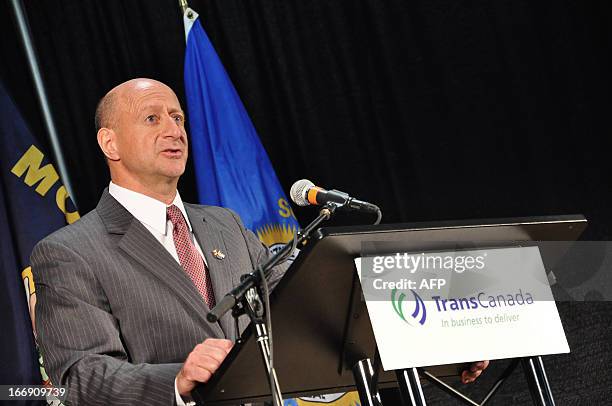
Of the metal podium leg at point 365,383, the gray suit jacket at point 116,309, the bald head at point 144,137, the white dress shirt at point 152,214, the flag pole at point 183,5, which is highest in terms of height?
the flag pole at point 183,5

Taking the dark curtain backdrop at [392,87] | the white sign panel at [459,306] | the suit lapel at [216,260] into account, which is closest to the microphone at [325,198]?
the white sign panel at [459,306]

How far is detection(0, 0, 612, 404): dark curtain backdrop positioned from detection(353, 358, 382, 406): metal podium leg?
2154mm

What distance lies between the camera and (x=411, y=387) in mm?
1534

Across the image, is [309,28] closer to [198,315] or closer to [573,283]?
[573,283]

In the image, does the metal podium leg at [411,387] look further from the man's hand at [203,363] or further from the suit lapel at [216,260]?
the suit lapel at [216,260]

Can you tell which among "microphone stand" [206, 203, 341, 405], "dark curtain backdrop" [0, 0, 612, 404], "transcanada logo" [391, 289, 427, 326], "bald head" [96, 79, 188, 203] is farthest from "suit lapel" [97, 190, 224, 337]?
"dark curtain backdrop" [0, 0, 612, 404]

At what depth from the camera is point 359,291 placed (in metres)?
1.65

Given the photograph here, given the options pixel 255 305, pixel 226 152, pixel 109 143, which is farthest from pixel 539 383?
pixel 226 152

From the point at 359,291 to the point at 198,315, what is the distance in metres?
0.81

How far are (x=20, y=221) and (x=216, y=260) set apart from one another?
1.35 m

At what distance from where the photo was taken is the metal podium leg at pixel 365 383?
1.78 m

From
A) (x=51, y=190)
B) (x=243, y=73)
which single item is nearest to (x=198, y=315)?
(x=51, y=190)

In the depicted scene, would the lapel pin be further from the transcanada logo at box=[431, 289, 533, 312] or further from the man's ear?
the transcanada logo at box=[431, 289, 533, 312]

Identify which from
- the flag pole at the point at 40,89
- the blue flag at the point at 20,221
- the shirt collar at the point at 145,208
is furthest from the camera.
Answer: the flag pole at the point at 40,89
